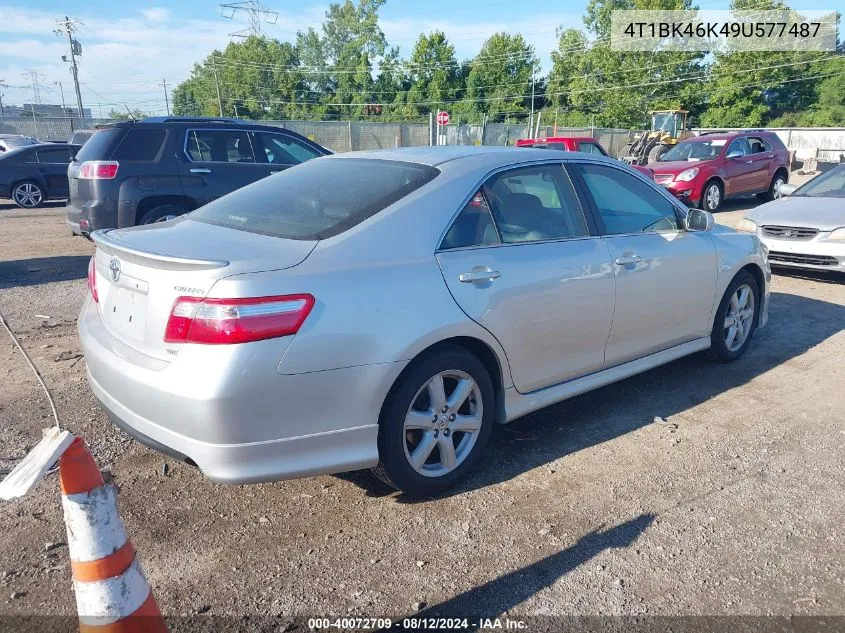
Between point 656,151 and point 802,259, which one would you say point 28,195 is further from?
point 656,151

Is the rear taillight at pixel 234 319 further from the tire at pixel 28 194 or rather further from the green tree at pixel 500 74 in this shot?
the green tree at pixel 500 74

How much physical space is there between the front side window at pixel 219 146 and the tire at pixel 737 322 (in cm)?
611

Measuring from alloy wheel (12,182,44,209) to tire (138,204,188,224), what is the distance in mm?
9021

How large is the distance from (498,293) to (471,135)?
1337 inches

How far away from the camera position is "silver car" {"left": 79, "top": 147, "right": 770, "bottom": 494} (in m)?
2.60

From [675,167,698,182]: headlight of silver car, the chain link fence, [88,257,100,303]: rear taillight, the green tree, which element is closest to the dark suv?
[88,257,100,303]: rear taillight

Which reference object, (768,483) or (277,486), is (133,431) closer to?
(277,486)

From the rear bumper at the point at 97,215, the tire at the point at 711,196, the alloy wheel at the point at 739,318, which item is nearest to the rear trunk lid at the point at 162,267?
the alloy wheel at the point at 739,318

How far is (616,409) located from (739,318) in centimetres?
153

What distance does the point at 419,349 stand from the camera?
9.66 feet

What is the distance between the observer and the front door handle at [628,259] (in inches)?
154

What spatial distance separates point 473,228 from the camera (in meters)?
3.35

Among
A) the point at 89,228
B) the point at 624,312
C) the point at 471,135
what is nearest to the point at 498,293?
the point at 624,312

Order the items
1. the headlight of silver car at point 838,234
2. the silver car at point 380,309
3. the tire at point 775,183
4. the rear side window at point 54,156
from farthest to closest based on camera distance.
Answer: the tire at point 775,183 → the rear side window at point 54,156 → the headlight of silver car at point 838,234 → the silver car at point 380,309
